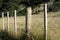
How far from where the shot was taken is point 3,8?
51625 millimetres

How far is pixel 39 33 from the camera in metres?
10.8

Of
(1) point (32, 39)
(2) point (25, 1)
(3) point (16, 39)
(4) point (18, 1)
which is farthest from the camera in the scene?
(4) point (18, 1)

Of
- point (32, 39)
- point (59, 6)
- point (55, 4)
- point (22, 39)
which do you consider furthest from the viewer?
point (55, 4)

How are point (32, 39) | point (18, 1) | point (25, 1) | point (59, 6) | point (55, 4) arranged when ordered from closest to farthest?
point (32, 39) < point (59, 6) < point (55, 4) < point (25, 1) < point (18, 1)

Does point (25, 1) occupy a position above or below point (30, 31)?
above

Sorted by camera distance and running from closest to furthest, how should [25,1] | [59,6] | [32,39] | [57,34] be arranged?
[57,34] < [32,39] < [59,6] < [25,1]

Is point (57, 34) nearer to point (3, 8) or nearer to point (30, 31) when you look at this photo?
point (30, 31)

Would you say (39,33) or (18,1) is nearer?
(39,33)

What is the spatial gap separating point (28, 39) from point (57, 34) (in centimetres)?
172

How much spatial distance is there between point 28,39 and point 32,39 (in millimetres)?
327

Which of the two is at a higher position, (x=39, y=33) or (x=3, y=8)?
(x=3, y=8)

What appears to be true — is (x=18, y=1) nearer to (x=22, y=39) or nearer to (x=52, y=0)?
(x=52, y=0)

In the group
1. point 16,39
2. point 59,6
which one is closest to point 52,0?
point 59,6

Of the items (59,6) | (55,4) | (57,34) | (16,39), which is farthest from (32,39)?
(55,4)
